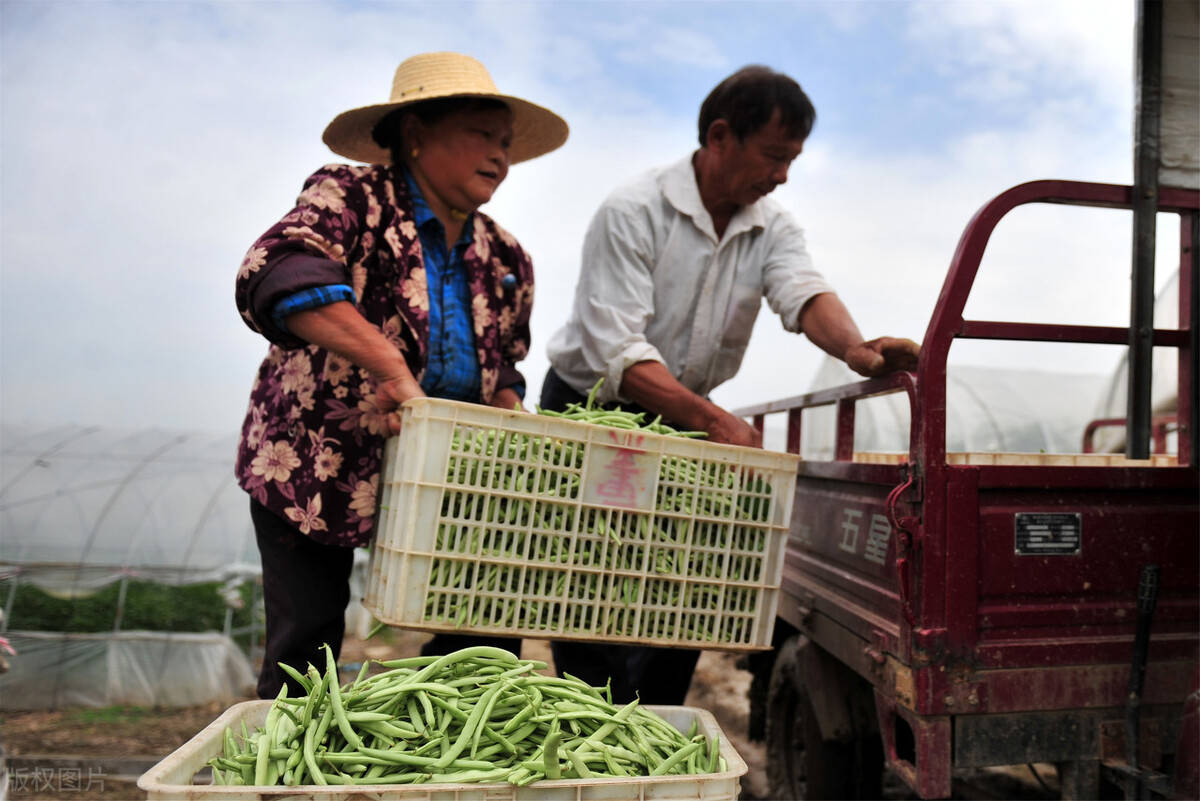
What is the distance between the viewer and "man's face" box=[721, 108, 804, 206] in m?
3.18

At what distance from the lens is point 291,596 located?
8.32ft

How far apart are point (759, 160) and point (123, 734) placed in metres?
7.68

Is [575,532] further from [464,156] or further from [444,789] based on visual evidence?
[464,156]

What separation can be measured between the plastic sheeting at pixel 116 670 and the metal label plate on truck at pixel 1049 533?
339 inches

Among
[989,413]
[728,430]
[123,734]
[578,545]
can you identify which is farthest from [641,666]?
[989,413]

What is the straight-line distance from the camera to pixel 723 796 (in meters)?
1.45

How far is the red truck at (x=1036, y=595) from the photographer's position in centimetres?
233

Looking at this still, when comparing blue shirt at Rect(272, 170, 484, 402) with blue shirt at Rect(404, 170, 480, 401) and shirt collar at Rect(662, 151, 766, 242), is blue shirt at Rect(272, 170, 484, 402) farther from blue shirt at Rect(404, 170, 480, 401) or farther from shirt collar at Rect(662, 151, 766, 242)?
shirt collar at Rect(662, 151, 766, 242)

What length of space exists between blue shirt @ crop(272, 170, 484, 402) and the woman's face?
3.4 inches

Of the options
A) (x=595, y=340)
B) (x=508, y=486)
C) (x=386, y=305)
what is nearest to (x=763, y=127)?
(x=595, y=340)

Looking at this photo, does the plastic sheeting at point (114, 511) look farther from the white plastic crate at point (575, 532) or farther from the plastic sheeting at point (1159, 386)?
the plastic sheeting at point (1159, 386)

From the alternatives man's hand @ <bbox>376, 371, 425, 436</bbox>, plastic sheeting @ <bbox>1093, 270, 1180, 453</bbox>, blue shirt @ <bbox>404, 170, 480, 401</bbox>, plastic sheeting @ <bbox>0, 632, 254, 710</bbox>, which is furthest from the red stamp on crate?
plastic sheeting @ <bbox>0, 632, 254, 710</bbox>

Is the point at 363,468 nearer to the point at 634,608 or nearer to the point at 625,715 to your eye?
the point at 634,608

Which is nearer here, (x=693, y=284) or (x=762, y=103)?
(x=762, y=103)
